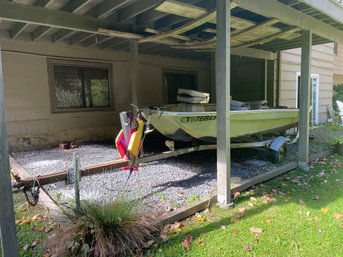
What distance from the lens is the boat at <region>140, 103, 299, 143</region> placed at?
399cm

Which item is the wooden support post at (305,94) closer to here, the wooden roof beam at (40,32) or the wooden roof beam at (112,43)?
the wooden roof beam at (112,43)

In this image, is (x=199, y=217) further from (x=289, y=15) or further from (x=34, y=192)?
(x=289, y=15)

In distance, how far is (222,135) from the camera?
3.02m

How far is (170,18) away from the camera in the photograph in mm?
4449

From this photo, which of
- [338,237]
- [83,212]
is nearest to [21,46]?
[83,212]

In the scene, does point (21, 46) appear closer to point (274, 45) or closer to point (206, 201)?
point (206, 201)

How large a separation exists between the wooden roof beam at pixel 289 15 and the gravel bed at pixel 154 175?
2.42 metres

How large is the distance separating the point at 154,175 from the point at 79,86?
4149mm

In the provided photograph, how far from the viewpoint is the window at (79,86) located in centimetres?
662

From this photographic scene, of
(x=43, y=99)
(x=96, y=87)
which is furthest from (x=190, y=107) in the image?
(x=43, y=99)

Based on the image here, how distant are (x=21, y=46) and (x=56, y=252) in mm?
5675

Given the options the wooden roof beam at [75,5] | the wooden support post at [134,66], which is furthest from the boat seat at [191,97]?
the wooden roof beam at [75,5]

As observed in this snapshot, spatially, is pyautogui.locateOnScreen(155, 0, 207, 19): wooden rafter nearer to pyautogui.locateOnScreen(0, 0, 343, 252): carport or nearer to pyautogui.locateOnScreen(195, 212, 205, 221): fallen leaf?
pyautogui.locateOnScreen(0, 0, 343, 252): carport

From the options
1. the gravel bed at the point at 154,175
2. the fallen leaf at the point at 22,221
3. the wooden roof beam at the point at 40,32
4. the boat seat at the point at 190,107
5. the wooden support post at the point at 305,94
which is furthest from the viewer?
the wooden roof beam at the point at 40,32
